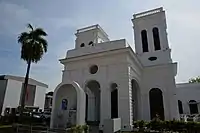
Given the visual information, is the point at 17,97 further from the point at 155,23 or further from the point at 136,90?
the point at 155,23

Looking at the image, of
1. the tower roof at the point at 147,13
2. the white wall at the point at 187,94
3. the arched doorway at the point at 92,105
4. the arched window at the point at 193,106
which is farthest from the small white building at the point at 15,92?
the arched window at the point at 193,106

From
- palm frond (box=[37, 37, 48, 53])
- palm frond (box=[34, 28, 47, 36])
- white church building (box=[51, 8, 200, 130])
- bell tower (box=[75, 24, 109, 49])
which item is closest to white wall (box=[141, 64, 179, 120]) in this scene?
white church building (box=[51, 8, 200, 130])

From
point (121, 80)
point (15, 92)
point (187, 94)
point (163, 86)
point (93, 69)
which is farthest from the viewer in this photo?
point (15, 92)

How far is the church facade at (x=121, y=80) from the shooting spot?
16453mm

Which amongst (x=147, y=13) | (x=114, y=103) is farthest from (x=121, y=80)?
(x=147, y=13)

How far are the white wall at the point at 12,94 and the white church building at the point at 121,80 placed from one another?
18.5 m

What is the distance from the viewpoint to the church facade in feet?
54.0

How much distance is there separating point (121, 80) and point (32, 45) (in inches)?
470

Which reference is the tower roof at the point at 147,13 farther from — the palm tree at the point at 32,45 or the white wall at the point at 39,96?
the white wall at the point at 39,96

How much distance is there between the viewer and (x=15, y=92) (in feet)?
118

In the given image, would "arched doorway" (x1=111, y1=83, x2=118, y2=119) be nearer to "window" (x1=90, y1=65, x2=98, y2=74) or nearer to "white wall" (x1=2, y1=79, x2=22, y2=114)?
"window" (x1=90, y1=65, x2=98, y2=74)

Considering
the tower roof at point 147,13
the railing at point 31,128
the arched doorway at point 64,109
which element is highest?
the tower roof at point 147,13

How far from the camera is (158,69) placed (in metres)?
23.4

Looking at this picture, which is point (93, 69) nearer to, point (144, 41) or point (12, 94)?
point (144, 41)
